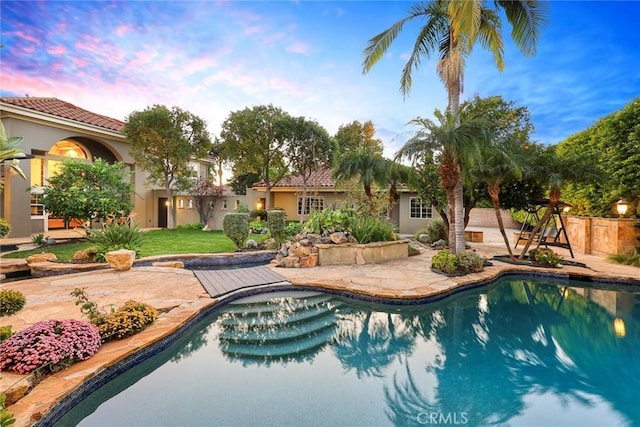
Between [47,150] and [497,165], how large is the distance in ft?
61.6

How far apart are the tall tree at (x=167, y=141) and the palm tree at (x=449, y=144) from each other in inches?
542

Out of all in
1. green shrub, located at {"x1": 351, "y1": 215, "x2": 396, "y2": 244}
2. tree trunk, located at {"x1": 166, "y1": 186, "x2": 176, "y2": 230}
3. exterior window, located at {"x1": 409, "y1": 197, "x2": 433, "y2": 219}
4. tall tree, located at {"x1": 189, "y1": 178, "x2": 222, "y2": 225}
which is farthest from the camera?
tall tree, located at {"x1": 189, "y1": 178, "x2": 222, "y2": 225}

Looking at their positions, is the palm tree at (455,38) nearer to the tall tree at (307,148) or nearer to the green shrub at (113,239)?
the tall tree at (307,148)

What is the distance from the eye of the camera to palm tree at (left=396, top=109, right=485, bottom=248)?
26.0ft

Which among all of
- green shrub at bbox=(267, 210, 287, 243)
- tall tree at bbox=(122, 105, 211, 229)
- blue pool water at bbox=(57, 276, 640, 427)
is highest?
tall tree at bbox=(122, 105, 211, 229)

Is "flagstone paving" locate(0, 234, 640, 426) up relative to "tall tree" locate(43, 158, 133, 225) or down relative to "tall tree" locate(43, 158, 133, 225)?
down

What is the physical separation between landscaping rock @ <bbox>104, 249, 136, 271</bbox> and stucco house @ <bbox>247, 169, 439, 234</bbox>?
439 inches

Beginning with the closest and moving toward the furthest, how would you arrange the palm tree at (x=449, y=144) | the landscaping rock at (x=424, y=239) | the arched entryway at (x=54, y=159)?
the palm tree at (x=449, y=144) → the landscaping rock at (x=424, y=239) → the arched entryway at (x=54, y=159)

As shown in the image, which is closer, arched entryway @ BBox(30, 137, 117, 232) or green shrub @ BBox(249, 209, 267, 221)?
arched entryway @ BBox(30, 137, 117, 232)

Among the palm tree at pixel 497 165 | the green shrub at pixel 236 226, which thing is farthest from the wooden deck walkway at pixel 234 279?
the palm tree at pixel 497 165

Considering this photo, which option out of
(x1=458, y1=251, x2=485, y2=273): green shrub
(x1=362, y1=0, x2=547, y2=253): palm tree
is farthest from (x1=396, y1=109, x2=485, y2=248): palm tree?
(x1=458, y1=251, x2=485, y2=273): green shrub

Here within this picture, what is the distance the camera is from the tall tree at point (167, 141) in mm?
16438

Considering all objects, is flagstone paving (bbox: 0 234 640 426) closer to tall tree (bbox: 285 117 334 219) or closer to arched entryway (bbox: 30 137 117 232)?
arched entryway (bbox: 30 137 117 232)

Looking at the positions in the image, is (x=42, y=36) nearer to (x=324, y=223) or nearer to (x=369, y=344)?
(x=324, y=223)
